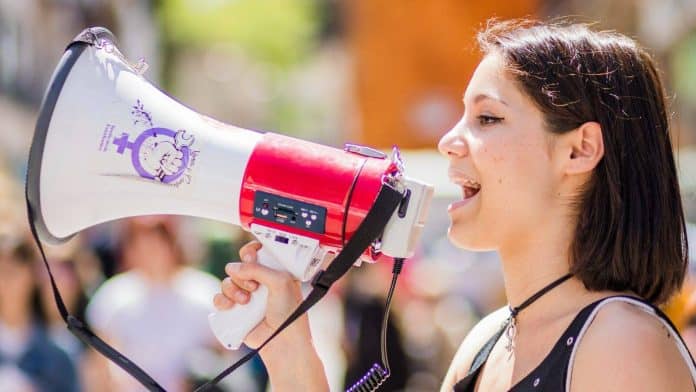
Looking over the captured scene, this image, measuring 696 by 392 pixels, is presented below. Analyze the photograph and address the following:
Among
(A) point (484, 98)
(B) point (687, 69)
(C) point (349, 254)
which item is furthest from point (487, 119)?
(B) point (687, 69)

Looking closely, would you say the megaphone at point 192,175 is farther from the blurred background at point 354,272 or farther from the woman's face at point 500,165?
the blurred background at point 354,272

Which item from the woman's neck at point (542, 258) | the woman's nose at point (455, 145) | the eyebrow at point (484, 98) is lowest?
the woman's neck at point (542, 258)

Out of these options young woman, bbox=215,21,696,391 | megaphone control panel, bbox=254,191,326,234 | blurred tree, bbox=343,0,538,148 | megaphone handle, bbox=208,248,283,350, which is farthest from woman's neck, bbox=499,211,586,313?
blurred tree, bbox=343,0,538,148

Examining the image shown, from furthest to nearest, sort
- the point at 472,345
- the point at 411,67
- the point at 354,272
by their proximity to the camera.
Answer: the point at 411,67, the point at 354,272, the point at 472,345

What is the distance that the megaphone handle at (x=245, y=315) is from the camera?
2.55 meters

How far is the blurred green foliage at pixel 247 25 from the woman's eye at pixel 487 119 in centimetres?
3712

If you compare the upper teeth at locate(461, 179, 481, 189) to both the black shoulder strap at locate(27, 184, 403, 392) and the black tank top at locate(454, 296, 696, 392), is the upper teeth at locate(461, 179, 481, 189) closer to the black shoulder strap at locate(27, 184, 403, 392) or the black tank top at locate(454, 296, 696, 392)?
the black shoulder strap at locate(27, 184, 403, 392)

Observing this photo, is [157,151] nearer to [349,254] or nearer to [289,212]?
[289,212]

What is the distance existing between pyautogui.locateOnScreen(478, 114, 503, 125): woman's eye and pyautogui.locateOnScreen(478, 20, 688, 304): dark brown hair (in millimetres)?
74

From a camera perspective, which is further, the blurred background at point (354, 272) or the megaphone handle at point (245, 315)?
the blurred background at point (354, 272)

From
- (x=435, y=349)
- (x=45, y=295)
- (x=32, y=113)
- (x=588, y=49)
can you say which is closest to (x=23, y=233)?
(x=45, y=295)

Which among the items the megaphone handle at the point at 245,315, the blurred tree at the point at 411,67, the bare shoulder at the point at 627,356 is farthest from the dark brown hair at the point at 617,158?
the blurred tree at the point at 411,67

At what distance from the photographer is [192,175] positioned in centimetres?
255

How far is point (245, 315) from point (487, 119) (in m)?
0.61
